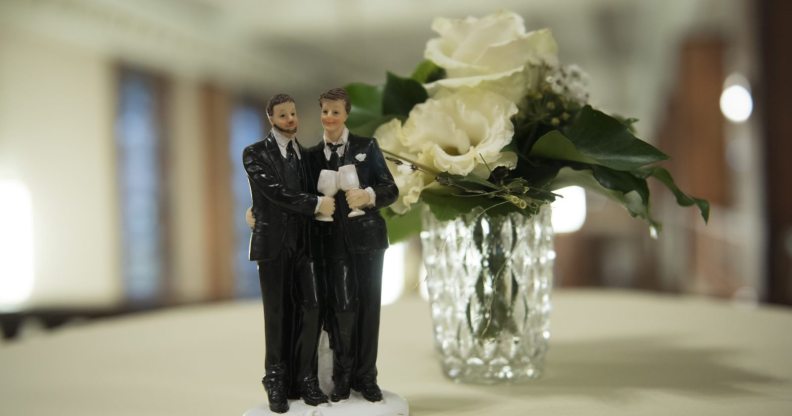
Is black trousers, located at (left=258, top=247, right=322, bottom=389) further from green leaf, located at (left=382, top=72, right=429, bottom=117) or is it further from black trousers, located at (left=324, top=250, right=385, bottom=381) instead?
green leaf, located at (left=382, top=72, right=429, bottom=117)

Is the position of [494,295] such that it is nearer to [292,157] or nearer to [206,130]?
[292,157]

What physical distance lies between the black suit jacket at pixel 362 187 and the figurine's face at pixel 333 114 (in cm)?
2

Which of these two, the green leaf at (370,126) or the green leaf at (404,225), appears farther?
the green leaf at (404,225)

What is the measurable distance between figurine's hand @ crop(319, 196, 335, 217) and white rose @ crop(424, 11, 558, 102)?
281 mm

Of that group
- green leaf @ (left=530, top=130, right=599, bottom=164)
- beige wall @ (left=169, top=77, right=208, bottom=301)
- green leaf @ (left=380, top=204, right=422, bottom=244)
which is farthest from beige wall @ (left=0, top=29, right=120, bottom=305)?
green leaf @ (left=530, top=130, right=599, bottom=164)

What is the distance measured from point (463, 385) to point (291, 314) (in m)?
0.34

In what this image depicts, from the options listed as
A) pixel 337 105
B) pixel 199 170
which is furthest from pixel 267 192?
pixel 199 170

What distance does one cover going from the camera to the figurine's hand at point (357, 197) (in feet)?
2.86

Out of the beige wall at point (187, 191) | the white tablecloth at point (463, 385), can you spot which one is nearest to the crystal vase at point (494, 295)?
the white tablecloth at point (463, 385)

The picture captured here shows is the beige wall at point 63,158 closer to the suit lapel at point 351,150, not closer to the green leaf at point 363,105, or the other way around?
the green leaf at point 363,105

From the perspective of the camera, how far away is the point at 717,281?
620 centimetres

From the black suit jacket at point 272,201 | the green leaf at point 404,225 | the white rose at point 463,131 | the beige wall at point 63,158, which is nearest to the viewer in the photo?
the black suit jacket at point 272,201

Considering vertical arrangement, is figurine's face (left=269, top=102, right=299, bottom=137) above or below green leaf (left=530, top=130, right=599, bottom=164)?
above

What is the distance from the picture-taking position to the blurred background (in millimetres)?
6652
